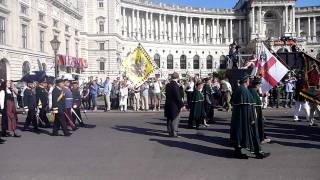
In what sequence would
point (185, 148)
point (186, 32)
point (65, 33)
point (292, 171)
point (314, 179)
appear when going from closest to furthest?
point (314, 179)
point (292, 171)
point (185, 148)
point (65, 33)
point (186, 32)

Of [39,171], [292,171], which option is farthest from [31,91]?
[292,171]

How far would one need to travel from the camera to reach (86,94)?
28.9m

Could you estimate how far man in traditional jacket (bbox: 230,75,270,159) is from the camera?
10.6 metres

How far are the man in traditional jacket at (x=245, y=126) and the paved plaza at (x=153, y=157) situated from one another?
0.92 ft

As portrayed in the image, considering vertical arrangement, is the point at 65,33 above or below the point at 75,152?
above

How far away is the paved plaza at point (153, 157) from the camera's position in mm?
9148

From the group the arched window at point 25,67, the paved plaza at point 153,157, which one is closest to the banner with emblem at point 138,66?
the paved plaza at point 153,157

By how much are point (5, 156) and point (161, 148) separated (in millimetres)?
4099

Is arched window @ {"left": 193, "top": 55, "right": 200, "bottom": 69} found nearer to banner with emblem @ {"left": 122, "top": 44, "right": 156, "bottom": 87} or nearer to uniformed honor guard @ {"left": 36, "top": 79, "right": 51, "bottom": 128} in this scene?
banner with emblem @ {"left": 122, "top": 44, "right": 156, "bottom": 87}

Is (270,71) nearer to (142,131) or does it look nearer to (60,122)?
(142,131)

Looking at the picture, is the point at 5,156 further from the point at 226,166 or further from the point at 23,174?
the point at 226,166

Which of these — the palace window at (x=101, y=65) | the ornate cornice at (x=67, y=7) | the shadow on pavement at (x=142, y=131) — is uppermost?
the ornate cornice at (x=67, y=7)

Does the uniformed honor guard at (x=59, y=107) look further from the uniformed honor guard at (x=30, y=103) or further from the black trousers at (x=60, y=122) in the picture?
the uniformed honor guard at (x=30, y=103)

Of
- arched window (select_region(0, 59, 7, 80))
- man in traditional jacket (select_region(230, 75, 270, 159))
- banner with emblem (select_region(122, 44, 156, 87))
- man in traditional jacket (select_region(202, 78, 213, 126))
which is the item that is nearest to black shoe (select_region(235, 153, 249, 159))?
man in traditional jacket (select_region(230, 75, 270, 159))
